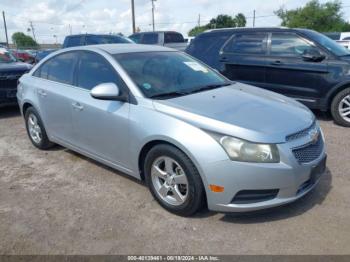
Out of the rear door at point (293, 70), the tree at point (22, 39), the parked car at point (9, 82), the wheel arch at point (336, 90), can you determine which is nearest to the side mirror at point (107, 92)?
the rear door at point (293, 70)

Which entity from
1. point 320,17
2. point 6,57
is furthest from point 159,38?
point 320,17

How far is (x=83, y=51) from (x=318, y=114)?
494cm

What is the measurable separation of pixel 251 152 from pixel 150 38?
12665 millimetres

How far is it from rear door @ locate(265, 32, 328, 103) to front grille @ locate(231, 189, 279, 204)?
3.87 m

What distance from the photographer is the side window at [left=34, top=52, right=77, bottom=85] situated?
431 centimetres

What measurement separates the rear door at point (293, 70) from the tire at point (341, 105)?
0.97ft

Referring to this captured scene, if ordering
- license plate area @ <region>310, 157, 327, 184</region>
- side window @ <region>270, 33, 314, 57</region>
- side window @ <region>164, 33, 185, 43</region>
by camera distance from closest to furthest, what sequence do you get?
license plate area @ <region>310, 157, 327, 184</region> < side window @ <region>270, 33, 314, 57</region> < side window @ <region>164, 33, 185, 43</region>

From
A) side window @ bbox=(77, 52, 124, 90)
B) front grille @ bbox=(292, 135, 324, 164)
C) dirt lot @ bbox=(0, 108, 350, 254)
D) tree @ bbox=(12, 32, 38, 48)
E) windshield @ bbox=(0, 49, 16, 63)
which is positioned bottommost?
tree @ bbox=(12, 32, 38, 48)

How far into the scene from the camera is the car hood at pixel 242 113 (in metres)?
2.83

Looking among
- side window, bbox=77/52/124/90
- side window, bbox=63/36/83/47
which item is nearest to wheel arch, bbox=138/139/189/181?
side window, bbox=77/52/124/90

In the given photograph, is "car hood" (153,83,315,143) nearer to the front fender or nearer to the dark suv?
the front fender

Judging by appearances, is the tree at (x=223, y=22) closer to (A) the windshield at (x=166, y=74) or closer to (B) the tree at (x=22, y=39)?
(B) the tree at (x=22, y=39)

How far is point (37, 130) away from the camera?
507cm

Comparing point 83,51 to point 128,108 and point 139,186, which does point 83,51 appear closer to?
point 128,108
